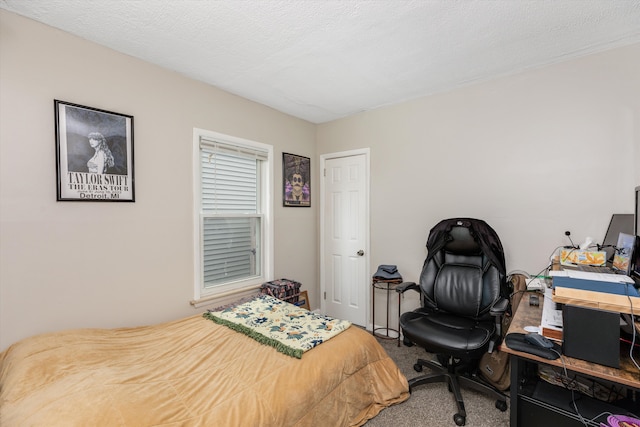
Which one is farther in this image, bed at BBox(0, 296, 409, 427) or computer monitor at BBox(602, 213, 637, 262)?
computer monitor at BBox(602, 213, 637, 262)

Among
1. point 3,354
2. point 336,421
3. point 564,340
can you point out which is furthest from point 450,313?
point 3,354

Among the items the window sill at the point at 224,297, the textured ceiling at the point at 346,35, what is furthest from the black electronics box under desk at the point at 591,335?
the window sill at the point at 224,297

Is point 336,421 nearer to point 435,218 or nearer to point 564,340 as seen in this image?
point 564,340

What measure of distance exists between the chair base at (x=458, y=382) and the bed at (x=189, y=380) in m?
0.24

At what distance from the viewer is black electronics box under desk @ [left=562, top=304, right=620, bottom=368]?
1240mm

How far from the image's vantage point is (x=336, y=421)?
171cm

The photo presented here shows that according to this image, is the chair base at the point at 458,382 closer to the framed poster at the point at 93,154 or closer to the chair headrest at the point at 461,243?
the chair headrest at the point at 461,243

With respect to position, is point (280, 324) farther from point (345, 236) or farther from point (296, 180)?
point (296, 180)

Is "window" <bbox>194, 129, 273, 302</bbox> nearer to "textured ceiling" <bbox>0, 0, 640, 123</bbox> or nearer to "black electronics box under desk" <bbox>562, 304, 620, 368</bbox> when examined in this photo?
"textured ceiling" <bbox>0, 0, 640, 123</bbox>

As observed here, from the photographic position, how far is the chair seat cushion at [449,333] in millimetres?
1927

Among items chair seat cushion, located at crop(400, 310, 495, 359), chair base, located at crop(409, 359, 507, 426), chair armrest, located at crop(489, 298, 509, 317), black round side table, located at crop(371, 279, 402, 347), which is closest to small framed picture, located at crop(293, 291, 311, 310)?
black round side table, located at crop(371, 279, 402, 347)

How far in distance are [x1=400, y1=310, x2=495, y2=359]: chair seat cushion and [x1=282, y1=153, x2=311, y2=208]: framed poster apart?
190cm

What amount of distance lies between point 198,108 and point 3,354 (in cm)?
218

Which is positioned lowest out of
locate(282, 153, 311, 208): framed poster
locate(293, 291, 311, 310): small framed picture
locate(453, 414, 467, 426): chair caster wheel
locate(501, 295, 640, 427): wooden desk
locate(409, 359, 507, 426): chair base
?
locate(453, 414, 467, 426): chair caster wheel
